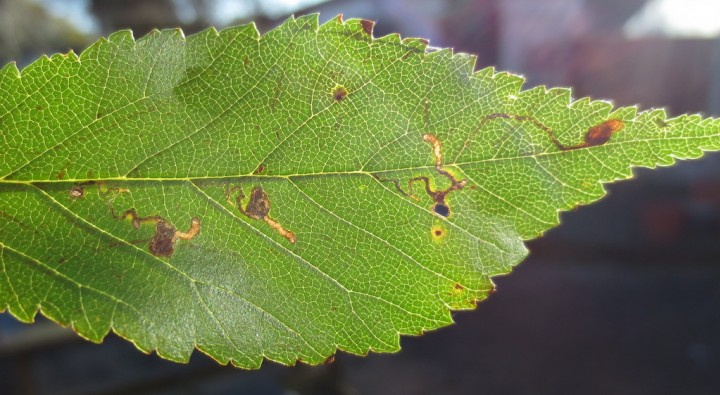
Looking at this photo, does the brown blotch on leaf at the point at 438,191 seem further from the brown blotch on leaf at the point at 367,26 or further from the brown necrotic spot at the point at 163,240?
the brown necrotic spot at the point at 163,240

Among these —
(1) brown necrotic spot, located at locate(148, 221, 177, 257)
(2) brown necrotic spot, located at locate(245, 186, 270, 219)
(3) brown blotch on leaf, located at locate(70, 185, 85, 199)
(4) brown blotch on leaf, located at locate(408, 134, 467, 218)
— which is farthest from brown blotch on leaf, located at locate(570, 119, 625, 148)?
(3) brown blotch on leaf, located at locate(70, 185, 85, 199)

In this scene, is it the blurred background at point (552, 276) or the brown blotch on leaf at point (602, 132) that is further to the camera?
the blurred background at point (552, 276)

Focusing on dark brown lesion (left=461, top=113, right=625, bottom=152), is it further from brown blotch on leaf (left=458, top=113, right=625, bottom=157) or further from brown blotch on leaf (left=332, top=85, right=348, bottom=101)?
brown blotch on leaf (left=332, top=85, right=348, bottom=101)

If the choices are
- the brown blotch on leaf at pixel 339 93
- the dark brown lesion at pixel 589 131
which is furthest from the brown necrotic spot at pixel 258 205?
the dark brown lesion at pixel 589 131

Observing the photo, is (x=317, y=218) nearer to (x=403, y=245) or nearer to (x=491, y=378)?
(x=403, y=245)

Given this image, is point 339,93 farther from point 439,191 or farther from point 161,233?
→ point 161,233

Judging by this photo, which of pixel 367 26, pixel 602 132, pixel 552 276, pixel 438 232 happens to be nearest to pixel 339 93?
pixel 367 26

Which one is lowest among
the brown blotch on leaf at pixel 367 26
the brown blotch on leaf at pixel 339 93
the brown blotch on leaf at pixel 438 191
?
the brown blotch on leaf at pixel 438 191

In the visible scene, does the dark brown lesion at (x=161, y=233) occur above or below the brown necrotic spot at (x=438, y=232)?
below
